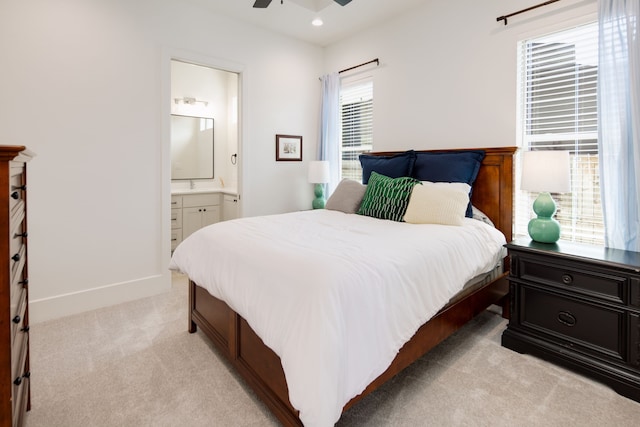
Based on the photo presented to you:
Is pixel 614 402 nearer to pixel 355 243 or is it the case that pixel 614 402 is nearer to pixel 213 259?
pixel 355 243

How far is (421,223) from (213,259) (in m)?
1.46

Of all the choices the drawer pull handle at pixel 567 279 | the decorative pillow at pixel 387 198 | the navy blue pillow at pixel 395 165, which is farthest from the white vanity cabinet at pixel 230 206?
the drawer pull handle at pixel 567 279

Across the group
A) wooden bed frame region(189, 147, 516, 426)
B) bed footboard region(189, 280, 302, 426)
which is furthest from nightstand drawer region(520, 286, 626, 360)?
bed footboard region(189, 280, 302, 426)

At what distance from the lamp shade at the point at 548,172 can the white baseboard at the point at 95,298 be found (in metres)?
3.27

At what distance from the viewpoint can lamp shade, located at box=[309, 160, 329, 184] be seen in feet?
13.7

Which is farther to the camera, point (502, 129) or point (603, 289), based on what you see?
point (502, 129)

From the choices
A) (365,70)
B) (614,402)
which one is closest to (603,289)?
(614,402)

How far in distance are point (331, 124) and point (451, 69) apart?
1.62 m

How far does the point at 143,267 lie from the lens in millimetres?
3262

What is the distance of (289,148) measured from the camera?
4336mm

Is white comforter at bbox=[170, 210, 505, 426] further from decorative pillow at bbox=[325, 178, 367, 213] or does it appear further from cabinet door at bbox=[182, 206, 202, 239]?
cabinet door at bbox=[182, 206, 202, 239]

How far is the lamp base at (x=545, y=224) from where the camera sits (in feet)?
7.39

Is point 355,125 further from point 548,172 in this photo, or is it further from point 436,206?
point 548,172

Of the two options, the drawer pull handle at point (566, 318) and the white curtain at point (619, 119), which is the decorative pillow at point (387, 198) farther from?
the white curtain at point (619, 119)
